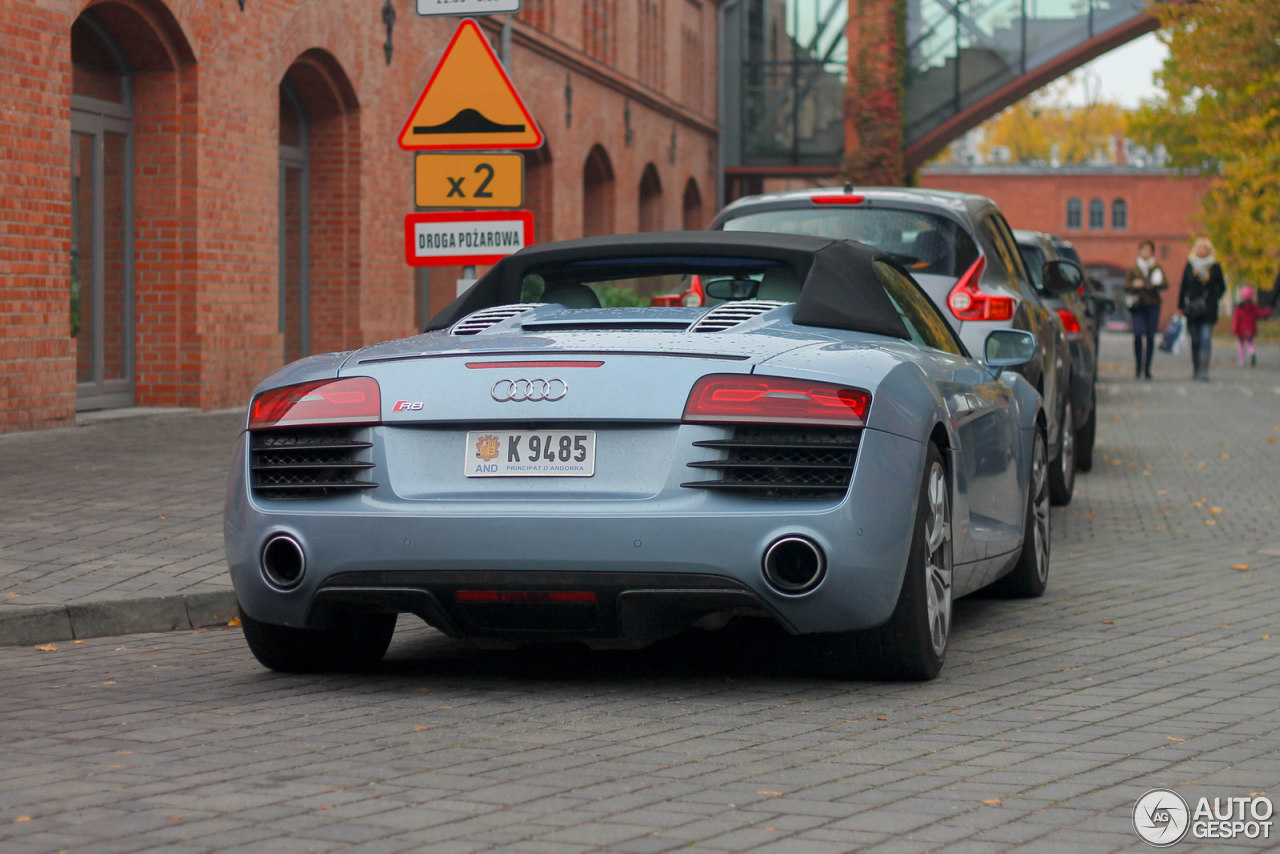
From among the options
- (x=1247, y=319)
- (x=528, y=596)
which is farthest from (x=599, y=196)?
(x=528, y=596)

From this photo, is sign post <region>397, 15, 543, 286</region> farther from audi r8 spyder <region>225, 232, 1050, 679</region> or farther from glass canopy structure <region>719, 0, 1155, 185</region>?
glass canopy structure <region>719, 0, 1155, 185</region>

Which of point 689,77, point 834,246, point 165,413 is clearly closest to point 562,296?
point 834,246

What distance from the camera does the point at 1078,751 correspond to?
457cm

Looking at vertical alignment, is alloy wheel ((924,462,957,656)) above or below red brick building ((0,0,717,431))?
below

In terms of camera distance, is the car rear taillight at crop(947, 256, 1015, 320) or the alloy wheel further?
the car rear taillight at crop(947, 256, 1015, 320)

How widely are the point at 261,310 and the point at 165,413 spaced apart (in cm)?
201

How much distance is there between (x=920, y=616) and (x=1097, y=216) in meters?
92.8

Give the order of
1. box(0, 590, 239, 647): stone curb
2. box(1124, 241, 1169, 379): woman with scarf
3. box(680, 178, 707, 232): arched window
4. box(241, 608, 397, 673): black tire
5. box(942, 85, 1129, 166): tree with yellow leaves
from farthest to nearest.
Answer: box(942, 85, 1129, 166): tree with yellow leaves < box(680, 178, 707, 232): arched window < box(1124, 241, 1169, 379): woman with scarf < box(0, 590, 239, 647): stone curb < box(241, 608, 397, 673): black tire

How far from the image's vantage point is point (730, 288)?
632 cm

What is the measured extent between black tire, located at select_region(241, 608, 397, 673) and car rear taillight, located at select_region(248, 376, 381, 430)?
62 centimetres

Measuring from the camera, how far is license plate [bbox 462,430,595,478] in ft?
16.4

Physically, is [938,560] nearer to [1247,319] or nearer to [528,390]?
[528,390]

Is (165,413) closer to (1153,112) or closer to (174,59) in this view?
(174,59)

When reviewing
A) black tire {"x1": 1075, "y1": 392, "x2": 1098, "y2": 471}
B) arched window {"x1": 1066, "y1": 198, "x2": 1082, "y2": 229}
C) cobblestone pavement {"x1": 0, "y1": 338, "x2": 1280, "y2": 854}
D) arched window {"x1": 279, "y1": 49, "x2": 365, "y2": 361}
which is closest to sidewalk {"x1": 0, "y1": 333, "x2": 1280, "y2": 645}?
cobblestone pavement {"x1": 0, "y1": 338, "x2": 1280, "y2": 854}
